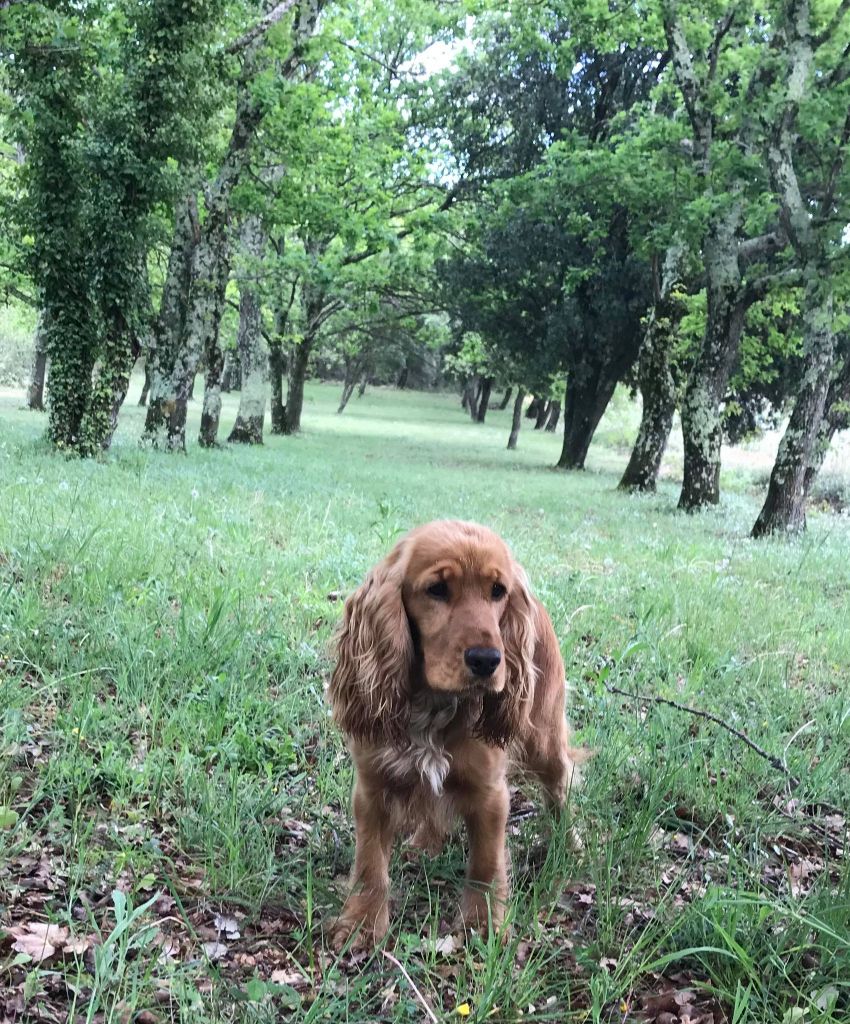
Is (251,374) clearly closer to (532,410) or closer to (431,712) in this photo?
(431,712)

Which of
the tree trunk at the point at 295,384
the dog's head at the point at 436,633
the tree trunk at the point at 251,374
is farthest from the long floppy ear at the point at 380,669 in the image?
the tree trunk at the point at 295,384

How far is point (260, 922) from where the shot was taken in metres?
2.43

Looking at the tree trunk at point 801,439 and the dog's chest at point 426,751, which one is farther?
the tree trunk at point 801,439

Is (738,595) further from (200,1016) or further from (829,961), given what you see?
(200,1016)

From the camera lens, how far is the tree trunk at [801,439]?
1098cm

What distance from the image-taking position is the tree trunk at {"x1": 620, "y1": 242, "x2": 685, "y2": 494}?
16.7 metres

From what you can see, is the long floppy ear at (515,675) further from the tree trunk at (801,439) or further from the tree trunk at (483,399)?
the tree trunk at (483,399)

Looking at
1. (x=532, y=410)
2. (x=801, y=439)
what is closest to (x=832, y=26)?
(x=801, y=439)

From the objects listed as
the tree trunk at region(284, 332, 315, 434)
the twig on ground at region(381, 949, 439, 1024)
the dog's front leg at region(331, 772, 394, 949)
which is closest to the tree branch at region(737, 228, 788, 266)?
the dog's front leg at region(331, 772, 394, 949)

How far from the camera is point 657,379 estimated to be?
17031 mm

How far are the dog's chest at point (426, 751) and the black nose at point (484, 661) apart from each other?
0.36 meters

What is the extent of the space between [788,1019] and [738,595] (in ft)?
16.1

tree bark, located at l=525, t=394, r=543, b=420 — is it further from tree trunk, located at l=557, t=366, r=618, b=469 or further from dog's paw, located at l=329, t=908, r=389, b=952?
dog's paw, located at l=329, t=908, r=389, b=952

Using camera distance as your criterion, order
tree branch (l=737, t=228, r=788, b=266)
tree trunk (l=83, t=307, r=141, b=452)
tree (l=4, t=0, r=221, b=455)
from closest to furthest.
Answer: tree (l=4, t=0, r=221, b=455)
tree trunk (l=83, t=307, r=141, b=452)
tree branch (l=737, t=228, r=788, b=266)
